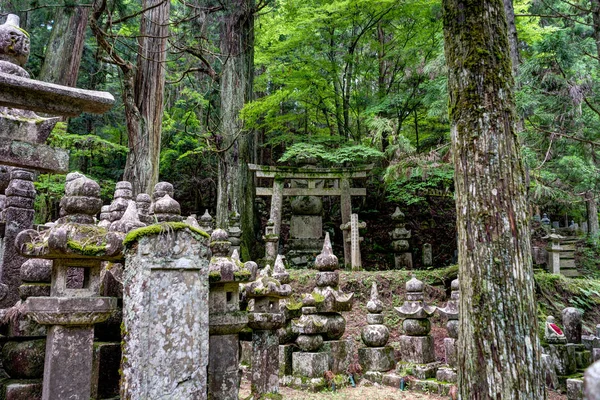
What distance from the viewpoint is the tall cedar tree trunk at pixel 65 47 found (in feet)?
39.5

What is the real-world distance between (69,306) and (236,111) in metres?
10.2

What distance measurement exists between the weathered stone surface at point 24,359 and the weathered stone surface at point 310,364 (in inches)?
135

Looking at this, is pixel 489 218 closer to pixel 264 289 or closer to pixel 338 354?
pixel 264 289

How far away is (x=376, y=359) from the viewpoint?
656 centimetres

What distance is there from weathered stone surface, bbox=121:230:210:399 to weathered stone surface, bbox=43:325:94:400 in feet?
1.45

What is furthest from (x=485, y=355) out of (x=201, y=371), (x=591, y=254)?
(x=591, y=254)

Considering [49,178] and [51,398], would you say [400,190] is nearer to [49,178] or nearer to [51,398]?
[49,178]

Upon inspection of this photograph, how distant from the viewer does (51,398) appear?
308 cm

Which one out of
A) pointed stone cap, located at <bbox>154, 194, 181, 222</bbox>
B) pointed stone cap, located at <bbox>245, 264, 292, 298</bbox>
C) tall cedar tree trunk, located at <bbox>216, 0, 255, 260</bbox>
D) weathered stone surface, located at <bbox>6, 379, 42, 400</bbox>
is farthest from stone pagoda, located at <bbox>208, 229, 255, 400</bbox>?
tall cedar tree trunk, located at <bbox>216, 0, 255, 260</bbox>

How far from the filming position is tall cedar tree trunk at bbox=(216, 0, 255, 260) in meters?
12.5

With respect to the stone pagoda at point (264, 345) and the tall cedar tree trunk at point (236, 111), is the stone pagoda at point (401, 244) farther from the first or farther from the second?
the stone pagoda at point (264, 345)

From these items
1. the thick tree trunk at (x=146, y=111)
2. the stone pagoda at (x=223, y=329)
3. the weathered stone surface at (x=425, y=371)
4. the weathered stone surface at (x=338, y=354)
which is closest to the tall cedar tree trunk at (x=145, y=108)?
the thick tree trunk at (x=146, y=111)

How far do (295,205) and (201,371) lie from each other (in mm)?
11279

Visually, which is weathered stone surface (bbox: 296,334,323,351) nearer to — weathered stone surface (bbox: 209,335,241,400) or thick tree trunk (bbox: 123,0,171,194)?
weathered stone surface (bbox: 209,335,241,400)
